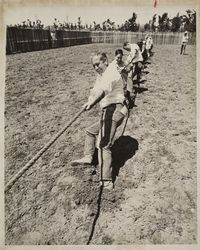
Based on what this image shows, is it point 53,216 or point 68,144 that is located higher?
point 68,144

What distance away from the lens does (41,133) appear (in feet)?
11.2

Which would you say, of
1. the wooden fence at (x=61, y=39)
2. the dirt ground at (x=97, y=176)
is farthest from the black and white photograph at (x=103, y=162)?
the wooden fence at (x=61, y=39)

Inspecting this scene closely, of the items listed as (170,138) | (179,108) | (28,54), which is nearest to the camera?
(170,138)

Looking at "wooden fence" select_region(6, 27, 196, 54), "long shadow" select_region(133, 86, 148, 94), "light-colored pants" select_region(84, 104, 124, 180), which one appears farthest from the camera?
"wooden fence" select_region(6, 27, 196, 54)

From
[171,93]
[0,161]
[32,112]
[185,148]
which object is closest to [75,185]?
[0,161]

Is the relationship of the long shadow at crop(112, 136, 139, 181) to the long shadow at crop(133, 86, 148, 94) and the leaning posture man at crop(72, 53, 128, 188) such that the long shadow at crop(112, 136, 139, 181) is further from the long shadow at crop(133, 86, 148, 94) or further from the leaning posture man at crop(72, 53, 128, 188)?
the long shadow at crop(133, 86, 148, 94)

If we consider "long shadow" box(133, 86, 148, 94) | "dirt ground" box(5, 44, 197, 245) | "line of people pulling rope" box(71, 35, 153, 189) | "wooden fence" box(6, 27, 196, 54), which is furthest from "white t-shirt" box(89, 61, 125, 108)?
"wooden fence" box(6, 27, 196, 54)

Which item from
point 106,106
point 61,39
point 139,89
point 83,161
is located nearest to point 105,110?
point 106,106

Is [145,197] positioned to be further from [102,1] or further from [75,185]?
[102,1]

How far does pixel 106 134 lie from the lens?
2588 millimetres

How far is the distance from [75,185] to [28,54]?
15.5 feet

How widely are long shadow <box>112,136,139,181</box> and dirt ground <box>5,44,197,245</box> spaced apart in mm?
11

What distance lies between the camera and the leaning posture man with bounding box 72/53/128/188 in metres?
2.38

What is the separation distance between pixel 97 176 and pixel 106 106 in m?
0.74
